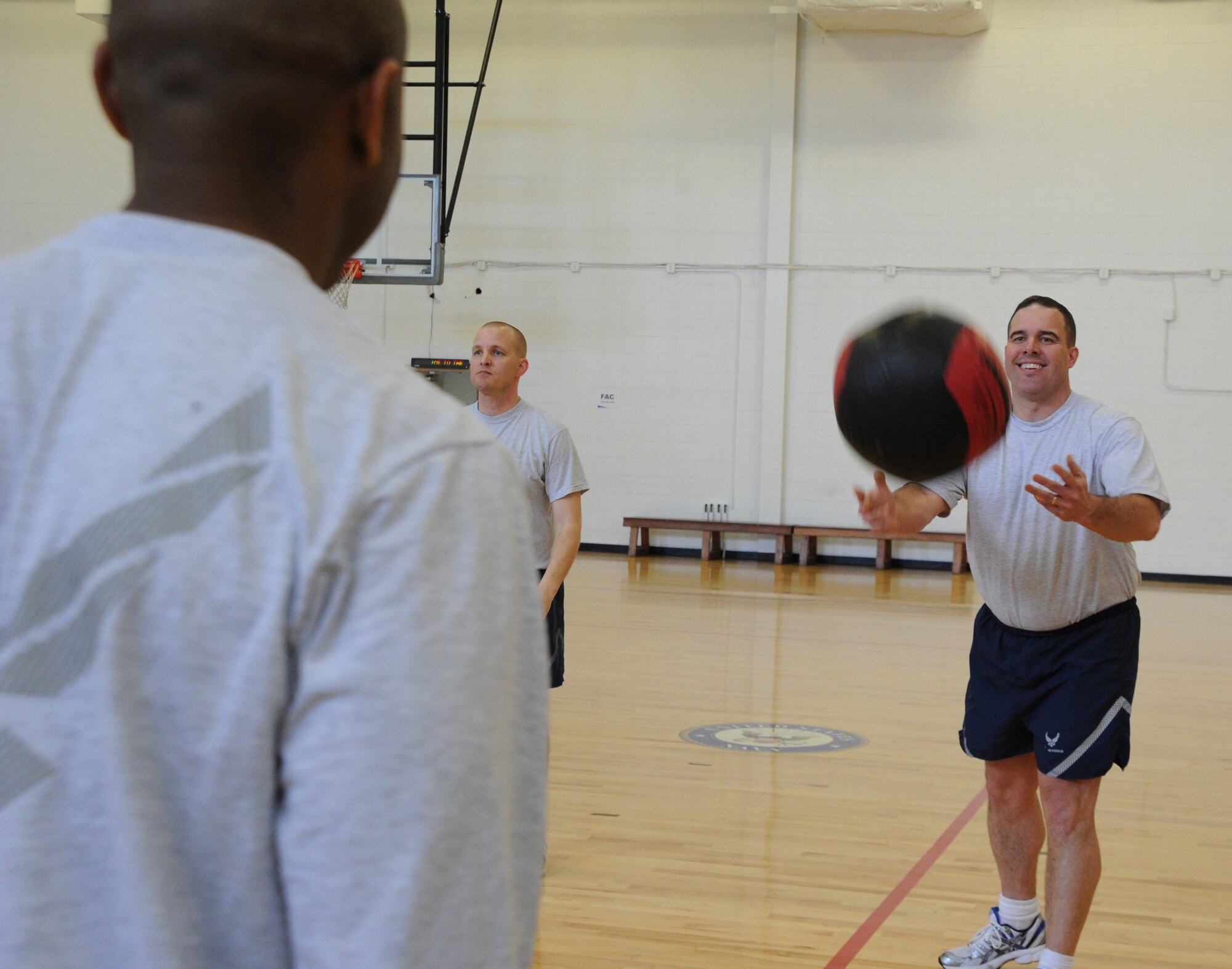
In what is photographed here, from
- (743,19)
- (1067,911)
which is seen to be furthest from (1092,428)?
(743,19)

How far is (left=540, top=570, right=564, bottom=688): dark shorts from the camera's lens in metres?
4.14

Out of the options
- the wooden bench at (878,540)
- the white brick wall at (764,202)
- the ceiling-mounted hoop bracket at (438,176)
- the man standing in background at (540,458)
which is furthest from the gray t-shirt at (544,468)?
the white brick wall at (764,202)

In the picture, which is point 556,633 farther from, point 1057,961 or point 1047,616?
point 1057,961

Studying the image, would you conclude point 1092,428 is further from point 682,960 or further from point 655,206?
point 655,206

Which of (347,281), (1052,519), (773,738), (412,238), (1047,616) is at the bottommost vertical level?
(773,738)

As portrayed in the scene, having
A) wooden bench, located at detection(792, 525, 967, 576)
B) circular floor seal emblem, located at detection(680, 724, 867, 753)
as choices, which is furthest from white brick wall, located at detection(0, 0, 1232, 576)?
circular floor seal emblem, located at detection(680, 724, 867, 753)

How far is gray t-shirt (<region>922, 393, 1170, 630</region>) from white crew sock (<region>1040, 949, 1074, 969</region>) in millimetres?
764

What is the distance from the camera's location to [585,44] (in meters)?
13.4

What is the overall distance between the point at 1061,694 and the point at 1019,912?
0.61 meters

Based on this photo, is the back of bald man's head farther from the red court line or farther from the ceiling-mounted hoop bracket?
the ceiling-mounted hoop bracket

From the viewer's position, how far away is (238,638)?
71cm

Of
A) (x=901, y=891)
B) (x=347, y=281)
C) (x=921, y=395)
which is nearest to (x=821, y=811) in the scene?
(x=901, y=891)

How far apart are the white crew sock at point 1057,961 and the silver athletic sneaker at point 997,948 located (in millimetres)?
215

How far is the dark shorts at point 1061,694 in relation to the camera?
3062 mm
